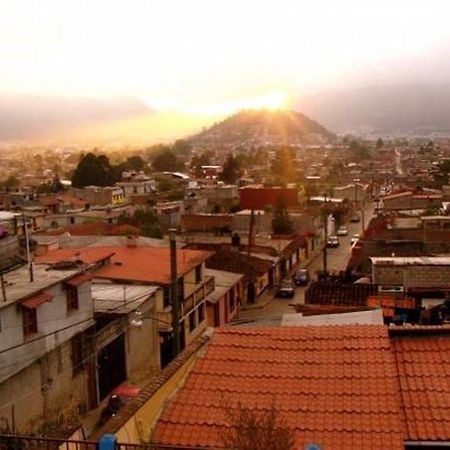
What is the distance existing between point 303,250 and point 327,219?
22.0 ft

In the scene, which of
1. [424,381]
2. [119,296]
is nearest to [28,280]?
[119,296]

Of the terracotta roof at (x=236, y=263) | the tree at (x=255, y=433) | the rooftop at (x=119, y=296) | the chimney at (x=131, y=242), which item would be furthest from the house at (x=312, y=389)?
the terracotta roof at (x=236, y=263)

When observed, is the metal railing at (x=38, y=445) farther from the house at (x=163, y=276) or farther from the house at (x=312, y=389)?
the house at (x=163, y=276)

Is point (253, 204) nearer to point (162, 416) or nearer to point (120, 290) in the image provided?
point (120, 290)

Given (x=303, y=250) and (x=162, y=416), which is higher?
(x=162, y=416)

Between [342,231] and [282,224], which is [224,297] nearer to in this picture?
[282,224]

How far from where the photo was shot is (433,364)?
7.46 m

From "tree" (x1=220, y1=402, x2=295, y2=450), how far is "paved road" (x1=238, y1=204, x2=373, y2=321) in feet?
30.4

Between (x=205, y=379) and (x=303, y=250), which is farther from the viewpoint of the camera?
(x=303, y=250)

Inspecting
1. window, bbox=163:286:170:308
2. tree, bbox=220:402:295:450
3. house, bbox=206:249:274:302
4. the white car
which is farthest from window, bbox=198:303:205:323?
the white car

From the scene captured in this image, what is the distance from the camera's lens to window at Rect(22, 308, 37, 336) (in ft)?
40.6

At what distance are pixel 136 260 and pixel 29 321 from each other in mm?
7068

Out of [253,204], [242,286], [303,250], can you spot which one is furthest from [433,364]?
[253,204]

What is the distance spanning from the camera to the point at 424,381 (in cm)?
714
